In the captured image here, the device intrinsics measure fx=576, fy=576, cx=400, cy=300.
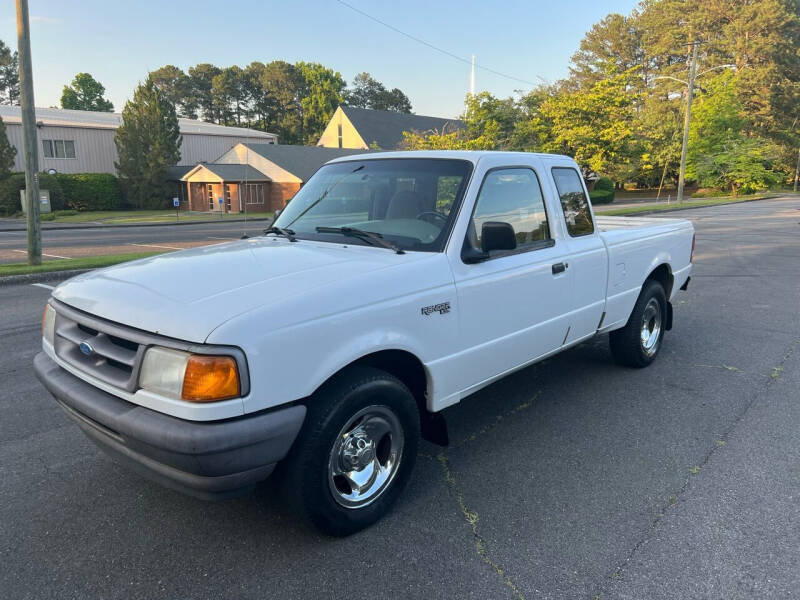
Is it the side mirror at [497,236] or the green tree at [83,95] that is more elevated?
the green tree at [83,95]

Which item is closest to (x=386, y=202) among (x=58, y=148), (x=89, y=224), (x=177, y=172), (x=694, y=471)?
(x=694, y=471)

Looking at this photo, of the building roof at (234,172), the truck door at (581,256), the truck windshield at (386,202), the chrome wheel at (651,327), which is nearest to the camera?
the truck windshield at (386,202)

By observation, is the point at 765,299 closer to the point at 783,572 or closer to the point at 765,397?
the point at 765,397

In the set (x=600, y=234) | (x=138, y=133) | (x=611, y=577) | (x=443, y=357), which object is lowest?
(x=611, y=577)

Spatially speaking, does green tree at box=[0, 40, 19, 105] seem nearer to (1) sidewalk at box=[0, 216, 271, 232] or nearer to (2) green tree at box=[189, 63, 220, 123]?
(2) green tree at box=[189, 63, 220, 123]

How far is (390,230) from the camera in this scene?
11.9 ft

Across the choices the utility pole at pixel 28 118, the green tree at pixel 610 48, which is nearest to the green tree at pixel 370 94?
the green tree at pixel 610 48

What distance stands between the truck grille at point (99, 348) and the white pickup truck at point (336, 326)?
1 centimetres

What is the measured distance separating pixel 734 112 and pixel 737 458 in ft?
189

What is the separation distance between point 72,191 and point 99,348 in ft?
145

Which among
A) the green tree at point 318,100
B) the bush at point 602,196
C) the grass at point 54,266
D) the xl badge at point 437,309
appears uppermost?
the green tree at point 318,100

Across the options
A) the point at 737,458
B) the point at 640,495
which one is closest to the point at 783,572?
the point at 640,495

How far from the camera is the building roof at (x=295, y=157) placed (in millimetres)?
43125

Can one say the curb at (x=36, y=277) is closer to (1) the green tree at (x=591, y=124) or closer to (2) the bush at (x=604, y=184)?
(1) the green tree at (x=591, y=124)
